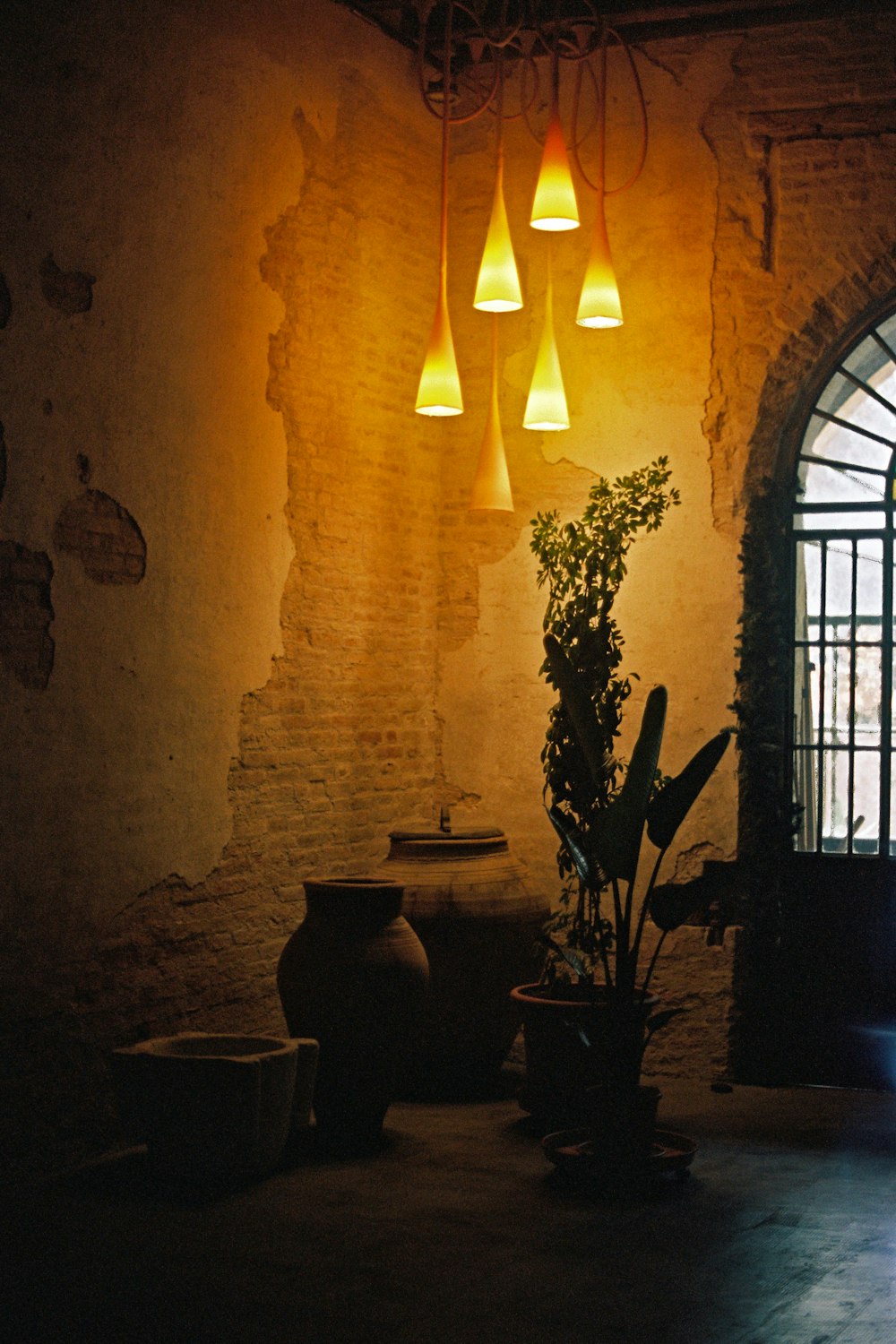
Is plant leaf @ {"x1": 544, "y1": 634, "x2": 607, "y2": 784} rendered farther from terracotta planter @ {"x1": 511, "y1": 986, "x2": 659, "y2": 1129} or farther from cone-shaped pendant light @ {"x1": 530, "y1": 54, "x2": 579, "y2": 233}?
cone-shaped pendant light @ {"x1": 530, "y1": 54, "x2": 579, "y2": 233}

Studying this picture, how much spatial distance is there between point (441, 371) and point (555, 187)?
0.89 meters

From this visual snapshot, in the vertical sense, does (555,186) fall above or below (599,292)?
above

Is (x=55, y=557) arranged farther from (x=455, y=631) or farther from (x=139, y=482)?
(x=455, y=631)

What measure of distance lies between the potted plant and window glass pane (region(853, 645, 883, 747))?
1.22m

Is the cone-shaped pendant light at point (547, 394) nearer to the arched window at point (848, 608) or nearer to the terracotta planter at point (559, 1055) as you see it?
the arched window at point (848, 608)

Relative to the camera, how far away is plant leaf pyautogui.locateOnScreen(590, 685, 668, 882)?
5.18 metres

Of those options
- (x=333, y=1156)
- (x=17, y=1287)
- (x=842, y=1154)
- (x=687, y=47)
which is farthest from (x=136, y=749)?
(x=687, y=47)

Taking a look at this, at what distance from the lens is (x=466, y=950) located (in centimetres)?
630

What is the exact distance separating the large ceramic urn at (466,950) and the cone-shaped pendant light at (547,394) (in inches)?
71.3

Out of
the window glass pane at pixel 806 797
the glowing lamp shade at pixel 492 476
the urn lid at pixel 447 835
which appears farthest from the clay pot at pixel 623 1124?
the glowing lamp shade at pixel 492 476

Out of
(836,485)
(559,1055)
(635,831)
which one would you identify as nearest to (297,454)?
(635,831)

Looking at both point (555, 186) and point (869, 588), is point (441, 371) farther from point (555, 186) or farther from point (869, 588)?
point (869, 588)

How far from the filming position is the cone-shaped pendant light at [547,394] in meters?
6.61

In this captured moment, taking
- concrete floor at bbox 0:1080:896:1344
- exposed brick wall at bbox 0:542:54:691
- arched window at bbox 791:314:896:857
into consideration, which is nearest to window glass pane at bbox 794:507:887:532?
arched window at bbox 791:314:896:857
